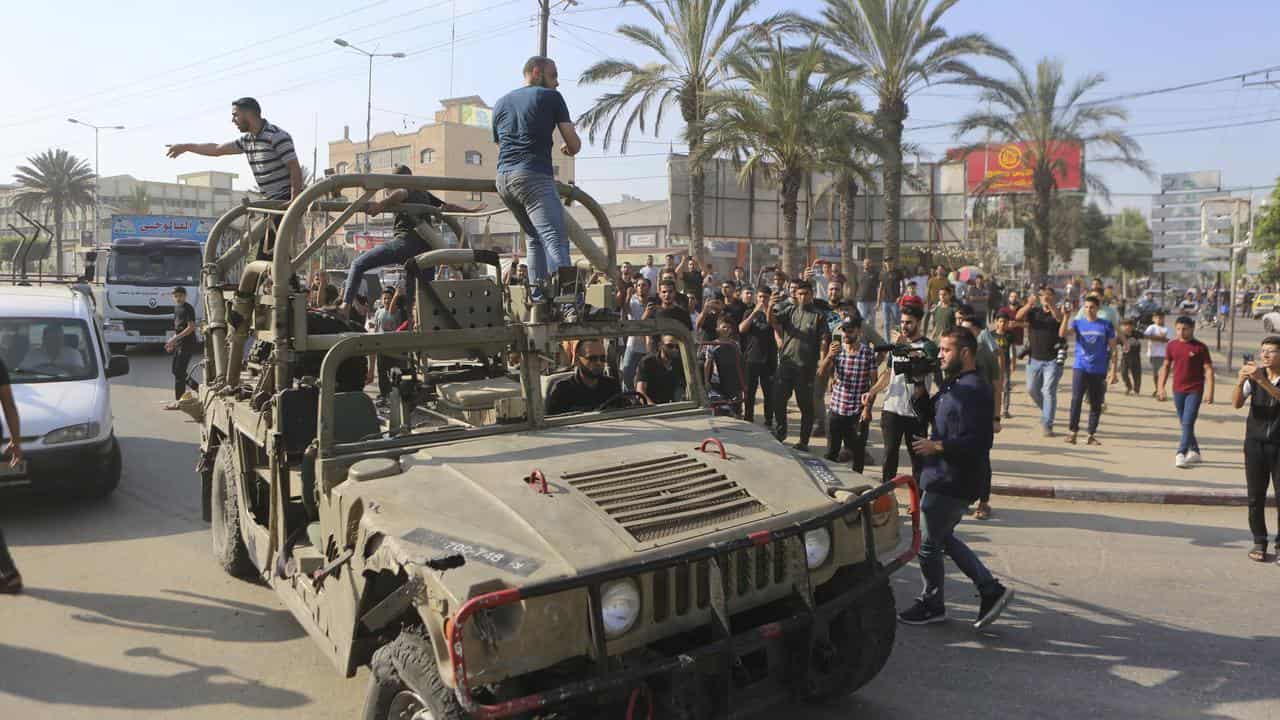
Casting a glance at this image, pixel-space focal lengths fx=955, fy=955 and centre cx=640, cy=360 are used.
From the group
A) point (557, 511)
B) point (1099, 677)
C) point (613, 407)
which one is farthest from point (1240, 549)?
point (557, 511)

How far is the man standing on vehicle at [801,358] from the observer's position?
10.4 m

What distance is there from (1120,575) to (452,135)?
201ft

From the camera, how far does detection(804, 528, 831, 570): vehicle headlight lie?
13.3 feet

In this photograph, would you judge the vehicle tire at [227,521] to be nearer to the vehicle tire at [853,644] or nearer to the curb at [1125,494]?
the vehicle tire at [853,644]

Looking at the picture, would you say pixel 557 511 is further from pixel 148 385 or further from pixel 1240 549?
pixel 148 385

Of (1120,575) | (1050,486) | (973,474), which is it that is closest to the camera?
(973,474)

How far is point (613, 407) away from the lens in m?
5.43

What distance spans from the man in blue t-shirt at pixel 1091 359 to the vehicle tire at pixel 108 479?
10.0 metres

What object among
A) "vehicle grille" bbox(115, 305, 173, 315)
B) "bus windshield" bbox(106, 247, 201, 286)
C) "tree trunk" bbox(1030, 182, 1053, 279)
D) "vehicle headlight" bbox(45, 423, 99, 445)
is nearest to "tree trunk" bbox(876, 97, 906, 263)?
"tree trunk" bbox(1030, 182, 1053, 279)

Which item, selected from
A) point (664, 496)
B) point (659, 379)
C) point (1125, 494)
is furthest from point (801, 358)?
point (664, 496)

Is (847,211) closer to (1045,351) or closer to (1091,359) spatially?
(1045,351)

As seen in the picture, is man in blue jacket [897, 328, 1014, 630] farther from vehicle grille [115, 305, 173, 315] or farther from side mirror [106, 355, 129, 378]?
vehicle grille [115, 305, 173, 315]

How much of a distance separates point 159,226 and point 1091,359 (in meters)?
21.9

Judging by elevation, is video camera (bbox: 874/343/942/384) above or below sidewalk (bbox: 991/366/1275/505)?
above
